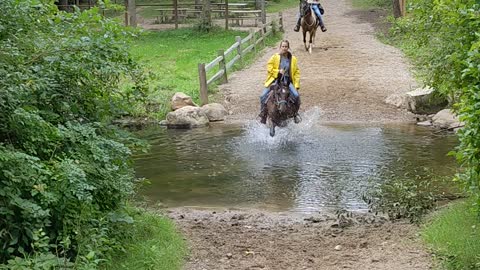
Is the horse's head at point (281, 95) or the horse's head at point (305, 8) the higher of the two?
the horse's head at point (305, 8)

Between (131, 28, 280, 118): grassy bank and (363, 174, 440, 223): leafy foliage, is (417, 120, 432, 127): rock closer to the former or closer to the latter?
(131, 28, 280, 118): grassy bank

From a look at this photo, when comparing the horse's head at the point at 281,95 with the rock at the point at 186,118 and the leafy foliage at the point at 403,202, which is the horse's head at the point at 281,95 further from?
the leafy foliage at the point at 403,202

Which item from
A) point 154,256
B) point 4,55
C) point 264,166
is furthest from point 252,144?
point 4,55

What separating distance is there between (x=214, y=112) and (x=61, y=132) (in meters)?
11.8

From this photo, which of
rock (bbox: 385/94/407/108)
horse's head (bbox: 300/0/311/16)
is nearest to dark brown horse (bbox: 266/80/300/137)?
rock (bbox: 385/94/407/108)

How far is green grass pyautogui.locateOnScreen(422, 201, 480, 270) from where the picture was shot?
21.3 feet

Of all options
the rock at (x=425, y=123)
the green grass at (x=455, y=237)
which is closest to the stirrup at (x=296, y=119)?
the rock at (x=425, y=123)

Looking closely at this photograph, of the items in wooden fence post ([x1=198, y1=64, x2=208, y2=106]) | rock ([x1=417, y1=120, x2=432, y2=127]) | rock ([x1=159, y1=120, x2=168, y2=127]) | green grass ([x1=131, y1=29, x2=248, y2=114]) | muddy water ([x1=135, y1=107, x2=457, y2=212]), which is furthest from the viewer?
green grass ([x1=131, y1=29, x2=248, y2=114])

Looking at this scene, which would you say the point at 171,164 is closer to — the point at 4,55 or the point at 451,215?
the point at 451,215

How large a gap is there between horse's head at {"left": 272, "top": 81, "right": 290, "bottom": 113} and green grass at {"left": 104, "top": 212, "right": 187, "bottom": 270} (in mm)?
6533

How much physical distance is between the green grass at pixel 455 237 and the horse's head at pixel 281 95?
253 inches

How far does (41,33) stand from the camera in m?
6.66

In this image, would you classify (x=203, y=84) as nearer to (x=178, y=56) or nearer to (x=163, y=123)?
(x=163, y=123)

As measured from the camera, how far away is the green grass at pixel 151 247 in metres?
6.63
